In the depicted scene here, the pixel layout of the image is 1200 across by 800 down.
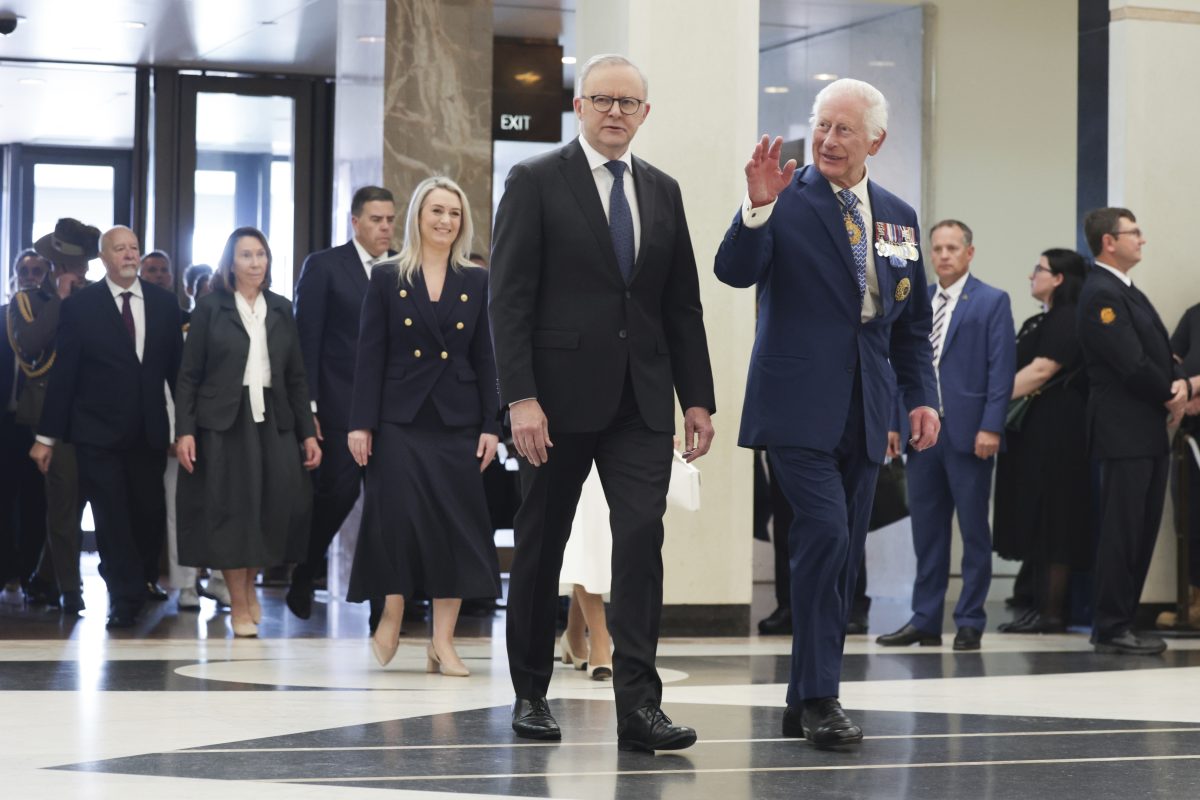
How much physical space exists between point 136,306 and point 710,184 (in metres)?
2.87

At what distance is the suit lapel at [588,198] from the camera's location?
4.80 metres

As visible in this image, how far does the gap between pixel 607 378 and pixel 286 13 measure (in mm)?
9262

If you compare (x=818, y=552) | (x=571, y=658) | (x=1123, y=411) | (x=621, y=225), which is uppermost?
(x=621, y=225)

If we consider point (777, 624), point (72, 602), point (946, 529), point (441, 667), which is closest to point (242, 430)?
point (72, 602)

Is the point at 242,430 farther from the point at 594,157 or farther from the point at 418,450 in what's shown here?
the point at 594,157

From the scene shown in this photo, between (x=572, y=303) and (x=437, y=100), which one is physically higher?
(x=437, y=100)

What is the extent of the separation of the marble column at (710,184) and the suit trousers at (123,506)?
2.52m

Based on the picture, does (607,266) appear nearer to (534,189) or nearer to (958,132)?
(534,189)

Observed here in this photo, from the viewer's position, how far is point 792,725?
4.96 metres

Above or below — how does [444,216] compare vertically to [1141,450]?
above

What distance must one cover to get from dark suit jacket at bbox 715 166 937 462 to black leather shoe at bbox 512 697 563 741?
2.89ft

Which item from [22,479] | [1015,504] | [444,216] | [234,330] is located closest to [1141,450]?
[1015,504]

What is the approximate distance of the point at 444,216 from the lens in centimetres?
675

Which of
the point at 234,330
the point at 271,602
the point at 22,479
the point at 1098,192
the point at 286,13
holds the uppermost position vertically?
the point at 286,13
